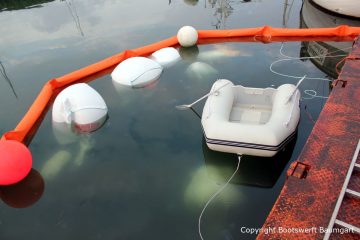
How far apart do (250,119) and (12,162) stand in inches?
176

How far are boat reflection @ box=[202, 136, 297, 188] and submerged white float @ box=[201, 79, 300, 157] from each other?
1.23ft

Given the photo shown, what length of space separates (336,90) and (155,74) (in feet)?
15.7

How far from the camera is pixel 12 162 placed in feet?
16.6

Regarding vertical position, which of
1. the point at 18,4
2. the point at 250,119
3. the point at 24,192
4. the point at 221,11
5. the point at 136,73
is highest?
the point at 18,4

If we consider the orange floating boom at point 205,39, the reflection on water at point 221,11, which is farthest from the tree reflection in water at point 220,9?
the orange floating boom at point 205,39

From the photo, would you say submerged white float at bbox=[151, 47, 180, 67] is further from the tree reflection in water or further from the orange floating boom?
the tree reflection in water

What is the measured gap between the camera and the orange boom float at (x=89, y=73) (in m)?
5.16

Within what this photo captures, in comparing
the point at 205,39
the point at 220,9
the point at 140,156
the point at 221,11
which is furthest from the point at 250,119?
the point at 220,9

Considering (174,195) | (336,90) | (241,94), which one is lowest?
(174,195)

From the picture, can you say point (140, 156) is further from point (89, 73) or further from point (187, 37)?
point (187, 37)

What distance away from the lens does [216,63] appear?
9086 millimetres

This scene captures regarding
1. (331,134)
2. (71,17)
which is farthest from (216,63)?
Answer: (71,17)

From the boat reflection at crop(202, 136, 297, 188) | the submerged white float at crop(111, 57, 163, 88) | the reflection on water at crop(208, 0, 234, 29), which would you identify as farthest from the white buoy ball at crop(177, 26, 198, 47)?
the boat reflection at crop(202, 136, 297, 188)

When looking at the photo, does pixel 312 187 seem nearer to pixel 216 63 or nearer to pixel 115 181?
pixel 115 181
